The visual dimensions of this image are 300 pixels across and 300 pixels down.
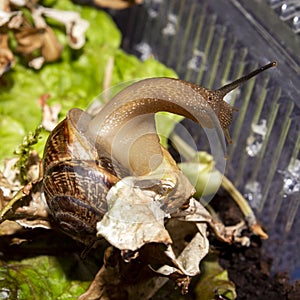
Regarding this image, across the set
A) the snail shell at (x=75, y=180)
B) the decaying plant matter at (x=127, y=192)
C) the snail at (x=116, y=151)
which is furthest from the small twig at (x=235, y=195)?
the snail shell at (x=75, y=180)

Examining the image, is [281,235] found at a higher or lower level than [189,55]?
lower

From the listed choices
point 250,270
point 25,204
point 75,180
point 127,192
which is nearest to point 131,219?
point 127,192

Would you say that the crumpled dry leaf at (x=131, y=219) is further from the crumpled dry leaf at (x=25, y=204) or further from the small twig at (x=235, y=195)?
the small twig at (x=235, y=195)

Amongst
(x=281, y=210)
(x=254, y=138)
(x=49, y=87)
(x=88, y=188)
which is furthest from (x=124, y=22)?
(x=88, y=188)

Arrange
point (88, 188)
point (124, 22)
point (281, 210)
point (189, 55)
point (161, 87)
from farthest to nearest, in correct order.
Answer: point (124, 22), point (189, 55), point (281, 210), point (161, 87), point (88, 188)

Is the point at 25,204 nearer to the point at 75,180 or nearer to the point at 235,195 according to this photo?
the point at 75,180

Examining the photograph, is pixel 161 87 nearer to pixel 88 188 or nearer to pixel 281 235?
pixel 88 188
